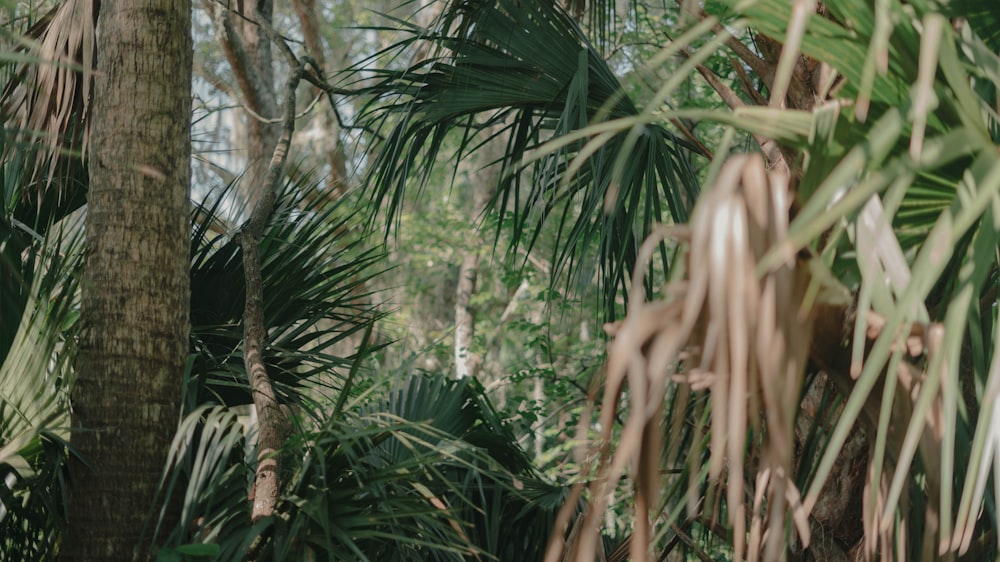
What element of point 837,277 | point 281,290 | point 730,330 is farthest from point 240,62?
point 730,330

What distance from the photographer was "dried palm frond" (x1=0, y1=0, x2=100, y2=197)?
2.77 meters

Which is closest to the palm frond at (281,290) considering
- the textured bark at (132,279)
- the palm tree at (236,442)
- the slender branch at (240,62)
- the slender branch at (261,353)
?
the palm tree at (236,442)

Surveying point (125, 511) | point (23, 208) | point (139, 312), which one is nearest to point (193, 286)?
point (23, 208)

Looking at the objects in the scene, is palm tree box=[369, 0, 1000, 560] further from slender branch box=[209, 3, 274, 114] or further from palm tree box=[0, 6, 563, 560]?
slender branch box=[209, 3, 274, 114]

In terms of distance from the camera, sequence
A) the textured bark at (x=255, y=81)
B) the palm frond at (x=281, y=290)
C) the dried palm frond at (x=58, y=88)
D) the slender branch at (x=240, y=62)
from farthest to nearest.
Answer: the textured bark at (x=255, y=81) → the slender branch at (x=240, y=62) → the palm frond at (x=281, y=290) → the dried palm frond at (x=58, y=88)

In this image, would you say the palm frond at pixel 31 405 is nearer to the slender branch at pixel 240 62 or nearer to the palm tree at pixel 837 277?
the palm tree at pixel 837 277

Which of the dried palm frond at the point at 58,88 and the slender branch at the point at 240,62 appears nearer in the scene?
the dried palm frond at the point at 58,88

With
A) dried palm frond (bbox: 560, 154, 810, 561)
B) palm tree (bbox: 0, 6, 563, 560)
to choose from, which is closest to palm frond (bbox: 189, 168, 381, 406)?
palm tree (bbox: 0, 6, 563, 560)

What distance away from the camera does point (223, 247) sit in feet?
10.4

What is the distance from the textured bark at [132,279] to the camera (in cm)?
229

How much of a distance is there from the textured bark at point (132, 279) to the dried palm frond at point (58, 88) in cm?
25

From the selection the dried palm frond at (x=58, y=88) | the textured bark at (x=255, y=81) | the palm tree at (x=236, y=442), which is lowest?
the palm tree at (x=236, y=442)

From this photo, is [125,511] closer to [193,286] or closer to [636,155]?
[193,286]

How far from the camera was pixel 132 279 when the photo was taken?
241 cm
